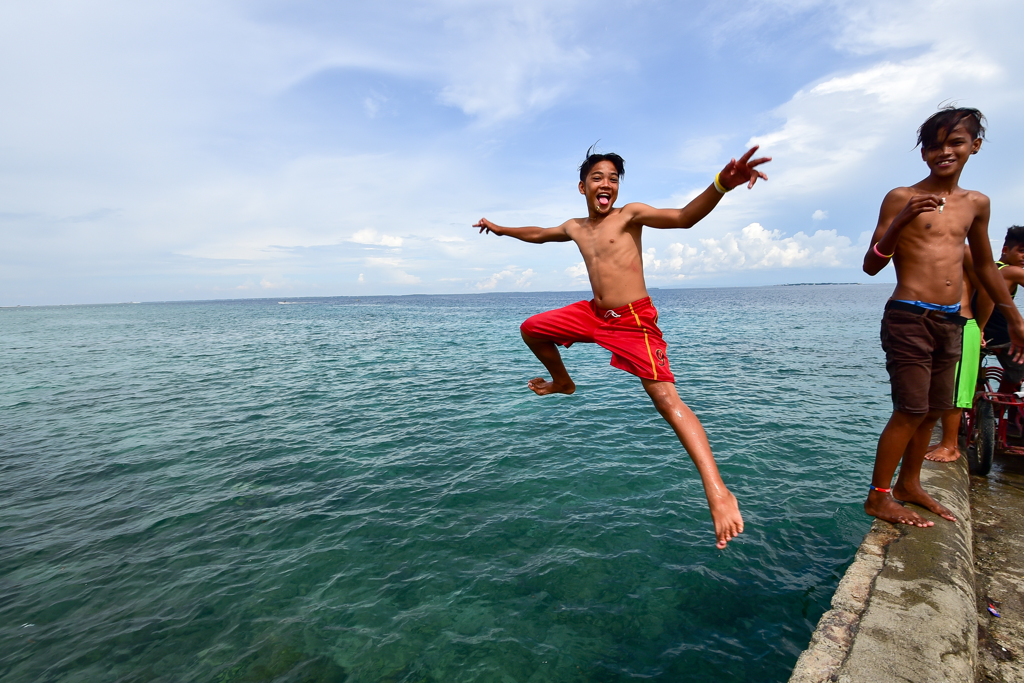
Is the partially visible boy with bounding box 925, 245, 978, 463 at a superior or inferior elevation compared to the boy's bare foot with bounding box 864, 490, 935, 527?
superior

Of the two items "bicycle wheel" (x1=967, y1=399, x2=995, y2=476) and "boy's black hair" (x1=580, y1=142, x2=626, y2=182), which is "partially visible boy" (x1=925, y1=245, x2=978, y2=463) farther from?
"boy's black hair" (x1=580, y1=142, x2=626, y2=182)

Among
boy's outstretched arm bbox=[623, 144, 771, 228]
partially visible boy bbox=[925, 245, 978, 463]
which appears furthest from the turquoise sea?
boy's outstretched arm bbox=[623, 144, 771, 228]

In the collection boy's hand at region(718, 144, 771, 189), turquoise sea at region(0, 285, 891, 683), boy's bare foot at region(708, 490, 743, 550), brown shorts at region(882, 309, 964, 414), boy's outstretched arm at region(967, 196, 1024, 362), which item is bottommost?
turquoise sea at region(0, 285, 891, 683)

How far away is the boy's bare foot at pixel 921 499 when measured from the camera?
15.2 ft

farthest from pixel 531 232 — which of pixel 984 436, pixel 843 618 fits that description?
pixel 984 436

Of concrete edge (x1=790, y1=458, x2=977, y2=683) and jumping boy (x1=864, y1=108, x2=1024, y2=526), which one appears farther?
jumping boy (x1=864, y1=108, x2=1024, y2=526)

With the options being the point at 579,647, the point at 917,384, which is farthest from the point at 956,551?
the point at 579,647

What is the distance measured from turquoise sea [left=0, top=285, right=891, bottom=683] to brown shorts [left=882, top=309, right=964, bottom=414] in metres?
2.73

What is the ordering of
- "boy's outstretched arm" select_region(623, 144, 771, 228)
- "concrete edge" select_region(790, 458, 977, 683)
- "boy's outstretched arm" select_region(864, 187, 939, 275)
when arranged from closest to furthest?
"concrete edge" select_region(790, 458, 977, 683)
"boy's outstretched arm" select_region(623, 144, 771, 228)
"boy's outstretched arm" select_region(864, 187, 939, 275)

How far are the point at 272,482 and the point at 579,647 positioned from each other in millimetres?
7616

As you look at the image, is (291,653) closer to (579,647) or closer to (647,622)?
(579,647)

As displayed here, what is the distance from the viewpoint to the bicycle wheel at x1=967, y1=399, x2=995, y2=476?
593 cm

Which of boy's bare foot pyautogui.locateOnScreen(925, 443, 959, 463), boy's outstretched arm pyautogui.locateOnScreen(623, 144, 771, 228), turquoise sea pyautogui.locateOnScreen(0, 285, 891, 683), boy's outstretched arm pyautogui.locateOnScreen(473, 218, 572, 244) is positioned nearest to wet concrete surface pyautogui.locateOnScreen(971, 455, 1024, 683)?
boy's bare foot pyautogui.locateOnScreen(925, 443, 959, 463)

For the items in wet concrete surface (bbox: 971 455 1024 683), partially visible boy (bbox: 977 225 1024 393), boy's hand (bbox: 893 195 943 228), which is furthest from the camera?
partially visible boy (bbox: 977 225 1024 393)
